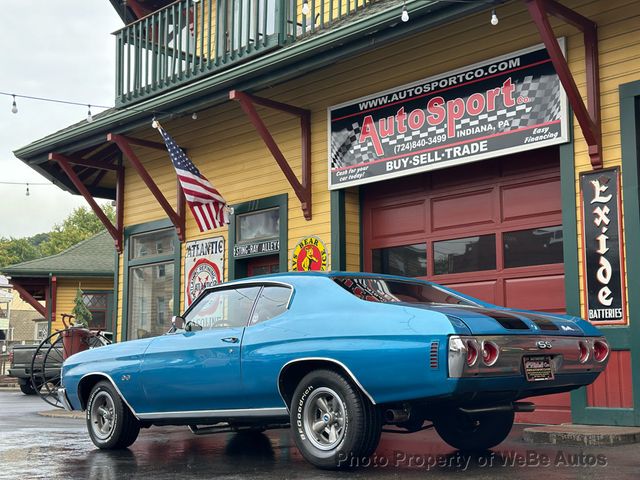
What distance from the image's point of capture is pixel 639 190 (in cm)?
861

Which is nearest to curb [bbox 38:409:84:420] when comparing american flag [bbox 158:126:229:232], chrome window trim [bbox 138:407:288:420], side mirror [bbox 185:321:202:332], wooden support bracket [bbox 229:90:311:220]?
american flag [bbox 158:126:229:232]

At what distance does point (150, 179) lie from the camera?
1427 centimetres

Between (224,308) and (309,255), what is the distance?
16.5 ft

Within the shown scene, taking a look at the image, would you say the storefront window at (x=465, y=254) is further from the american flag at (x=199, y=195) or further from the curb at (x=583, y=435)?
the american flag at (x=199, y=195)

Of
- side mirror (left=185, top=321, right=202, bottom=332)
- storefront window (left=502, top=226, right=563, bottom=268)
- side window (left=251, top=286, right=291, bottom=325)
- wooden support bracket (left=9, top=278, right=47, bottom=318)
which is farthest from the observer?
wooden support bracket (left=9, top=278, right=47, bottom=318)

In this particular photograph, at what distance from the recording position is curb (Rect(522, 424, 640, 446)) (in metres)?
7.58

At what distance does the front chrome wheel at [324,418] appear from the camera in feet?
20.2

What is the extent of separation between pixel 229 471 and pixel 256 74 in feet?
20.0

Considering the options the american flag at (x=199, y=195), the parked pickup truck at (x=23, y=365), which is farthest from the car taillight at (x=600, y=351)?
the parked pickup truck at (x=23, y=365)

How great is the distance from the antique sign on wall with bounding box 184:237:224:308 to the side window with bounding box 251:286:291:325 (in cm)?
695

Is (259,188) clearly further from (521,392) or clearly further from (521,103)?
(521,392)

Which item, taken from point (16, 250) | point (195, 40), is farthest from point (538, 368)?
point (16, 250)

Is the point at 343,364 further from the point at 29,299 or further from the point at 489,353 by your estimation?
the point at 29,299

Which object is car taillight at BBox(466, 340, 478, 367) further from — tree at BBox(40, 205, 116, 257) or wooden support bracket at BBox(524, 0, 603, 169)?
tree at BBox(40, 205, 116, 257)
